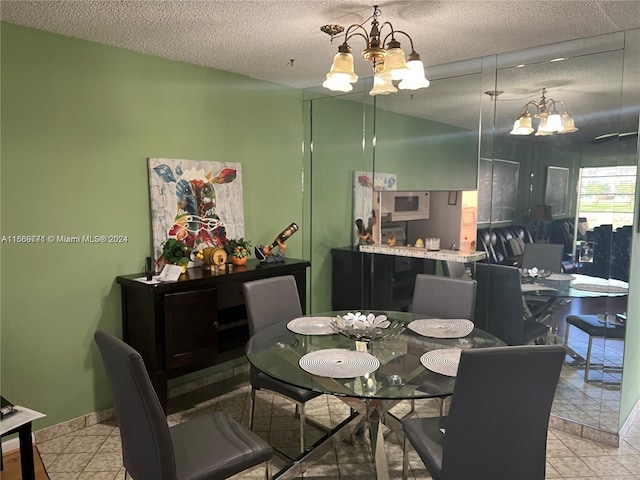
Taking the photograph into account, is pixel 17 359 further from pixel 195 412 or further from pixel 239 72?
pixel 239 72

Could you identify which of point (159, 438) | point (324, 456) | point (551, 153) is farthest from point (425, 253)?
point (159, 438)

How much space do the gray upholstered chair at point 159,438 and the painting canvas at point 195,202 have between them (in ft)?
5.14

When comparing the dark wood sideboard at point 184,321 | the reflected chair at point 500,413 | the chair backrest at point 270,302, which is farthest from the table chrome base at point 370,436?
the dark wood sideboard at point 184,321

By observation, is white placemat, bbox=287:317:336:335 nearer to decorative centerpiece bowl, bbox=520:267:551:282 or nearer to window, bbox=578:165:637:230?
decorative centerpiece bowl, bbox=520:267:551:282

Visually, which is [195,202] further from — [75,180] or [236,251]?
[75,180]

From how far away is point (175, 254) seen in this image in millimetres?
3100

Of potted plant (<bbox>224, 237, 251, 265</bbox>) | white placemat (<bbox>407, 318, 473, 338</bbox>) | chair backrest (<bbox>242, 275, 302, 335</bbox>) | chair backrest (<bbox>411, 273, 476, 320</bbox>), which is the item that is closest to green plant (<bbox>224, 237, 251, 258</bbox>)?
potted plant (<bbox>224, 237, 251, 265</bbox>)

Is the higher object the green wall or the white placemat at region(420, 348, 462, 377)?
the green wall

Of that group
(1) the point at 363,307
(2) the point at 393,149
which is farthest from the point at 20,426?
(2) the point at 393,149

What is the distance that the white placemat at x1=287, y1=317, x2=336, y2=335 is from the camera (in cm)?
251

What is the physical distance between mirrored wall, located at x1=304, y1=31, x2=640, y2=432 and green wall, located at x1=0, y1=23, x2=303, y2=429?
1589 millimetres

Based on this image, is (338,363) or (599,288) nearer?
(338,363)

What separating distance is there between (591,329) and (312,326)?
5.73ft

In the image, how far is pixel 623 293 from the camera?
9.11 ft
